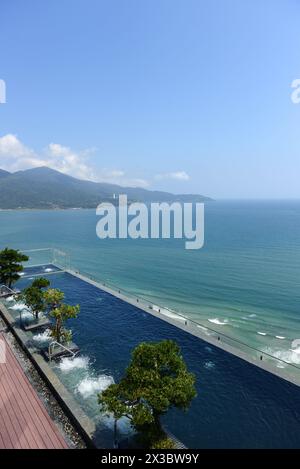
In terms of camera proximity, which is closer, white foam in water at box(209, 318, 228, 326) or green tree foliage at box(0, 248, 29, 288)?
white foam in water at box(209, 318, 228, 326)

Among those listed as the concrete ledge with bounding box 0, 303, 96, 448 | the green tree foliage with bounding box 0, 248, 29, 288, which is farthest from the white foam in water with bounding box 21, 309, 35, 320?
the green tree foliage with bounding box 0, 248, 29, 288

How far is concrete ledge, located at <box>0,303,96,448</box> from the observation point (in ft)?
56.3

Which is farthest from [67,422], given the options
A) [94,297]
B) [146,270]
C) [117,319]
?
[146,270]

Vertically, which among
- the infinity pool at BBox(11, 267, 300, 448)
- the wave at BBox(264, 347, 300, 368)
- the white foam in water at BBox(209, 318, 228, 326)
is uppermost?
the infinity pool at BBox(11, 267, 300, 448)

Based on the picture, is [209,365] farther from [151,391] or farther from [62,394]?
[151,391]

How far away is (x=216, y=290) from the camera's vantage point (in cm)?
5275

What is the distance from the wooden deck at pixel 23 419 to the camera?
16234 mm

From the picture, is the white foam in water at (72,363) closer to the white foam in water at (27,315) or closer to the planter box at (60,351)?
the planter box at (60,351)

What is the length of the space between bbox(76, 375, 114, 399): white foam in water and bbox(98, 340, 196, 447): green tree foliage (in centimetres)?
583

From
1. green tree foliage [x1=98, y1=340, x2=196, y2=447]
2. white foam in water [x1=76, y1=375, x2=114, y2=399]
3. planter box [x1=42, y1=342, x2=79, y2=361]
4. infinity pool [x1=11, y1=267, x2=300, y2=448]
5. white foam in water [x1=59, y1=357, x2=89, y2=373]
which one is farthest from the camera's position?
planter box [x1=42, y1=342, x2=79, y2=361]

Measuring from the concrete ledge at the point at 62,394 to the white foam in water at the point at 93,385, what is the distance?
4.66 ft

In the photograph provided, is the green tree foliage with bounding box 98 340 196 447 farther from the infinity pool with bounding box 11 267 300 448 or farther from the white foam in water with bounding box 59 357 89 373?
the white foam in water with bounding box 59 357 89 373
